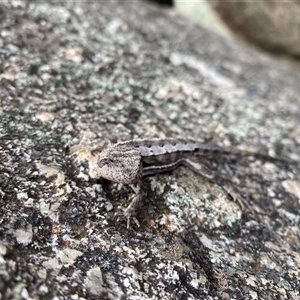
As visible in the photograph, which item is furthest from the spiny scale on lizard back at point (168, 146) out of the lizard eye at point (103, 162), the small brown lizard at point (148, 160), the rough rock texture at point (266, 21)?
the rough rock texture at point (266, 21)

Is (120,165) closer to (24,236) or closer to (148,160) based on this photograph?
(148,160)

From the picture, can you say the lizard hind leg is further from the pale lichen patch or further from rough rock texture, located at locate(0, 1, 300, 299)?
the pale lichen patch

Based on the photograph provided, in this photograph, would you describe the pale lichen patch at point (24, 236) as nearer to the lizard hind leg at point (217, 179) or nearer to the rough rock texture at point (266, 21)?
the lizard hind leg at point (217, 179)

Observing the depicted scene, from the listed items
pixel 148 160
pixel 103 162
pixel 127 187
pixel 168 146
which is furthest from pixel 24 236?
pixel 168 146

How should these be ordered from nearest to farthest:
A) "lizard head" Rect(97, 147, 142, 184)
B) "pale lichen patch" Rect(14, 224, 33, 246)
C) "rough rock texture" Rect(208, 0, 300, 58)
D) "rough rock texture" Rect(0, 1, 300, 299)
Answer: "pale lichen patch" Rect(14, 224, 33, 246) < "rough rock texture" Rect(0, 1, 300, 299) < "lizard head" Rect(97, 147, 142, 184) < "rough rock texture" Rect(208, 0, 300, 58)

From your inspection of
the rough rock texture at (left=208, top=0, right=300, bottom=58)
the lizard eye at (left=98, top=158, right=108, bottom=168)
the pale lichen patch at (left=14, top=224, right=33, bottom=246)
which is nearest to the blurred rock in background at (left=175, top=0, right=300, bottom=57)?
the rough rock texture at (left=208, top=0, right=300, bottom=58)

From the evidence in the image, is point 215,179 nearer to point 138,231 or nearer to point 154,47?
point 138,231
